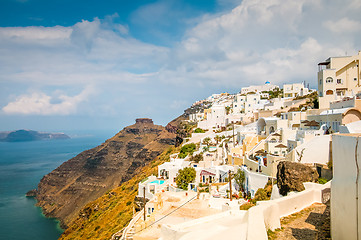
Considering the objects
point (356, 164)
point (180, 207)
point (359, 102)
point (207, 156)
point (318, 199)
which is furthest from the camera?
point (207, 156)

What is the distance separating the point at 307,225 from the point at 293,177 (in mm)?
6266

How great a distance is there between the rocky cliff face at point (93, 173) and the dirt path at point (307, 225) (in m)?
60.1

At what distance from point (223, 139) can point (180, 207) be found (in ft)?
62.6

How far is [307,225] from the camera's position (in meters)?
7.42

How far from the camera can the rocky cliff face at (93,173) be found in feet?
230

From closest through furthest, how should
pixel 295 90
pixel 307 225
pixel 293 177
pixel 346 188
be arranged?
1. pixel 346 188
2. pixel 307 225
3. pixel 293 177
4. pixel 295 90

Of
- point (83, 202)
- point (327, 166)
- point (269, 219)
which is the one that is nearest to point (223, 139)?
point (327, 166)

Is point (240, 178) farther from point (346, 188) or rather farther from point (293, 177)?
point (346, 188)

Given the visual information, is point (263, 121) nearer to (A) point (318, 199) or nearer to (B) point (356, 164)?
(A) point (318, 199)

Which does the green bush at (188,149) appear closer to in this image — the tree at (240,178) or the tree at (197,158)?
the tree at (197,158)

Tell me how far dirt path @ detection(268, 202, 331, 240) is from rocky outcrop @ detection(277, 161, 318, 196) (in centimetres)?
427

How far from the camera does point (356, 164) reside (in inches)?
192

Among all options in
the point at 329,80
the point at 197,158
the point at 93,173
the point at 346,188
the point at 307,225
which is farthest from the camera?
the point at 93,173

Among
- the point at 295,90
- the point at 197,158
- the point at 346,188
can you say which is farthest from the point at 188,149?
the point at 346,188
